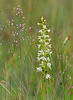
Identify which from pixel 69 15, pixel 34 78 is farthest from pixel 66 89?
pixel 69 15

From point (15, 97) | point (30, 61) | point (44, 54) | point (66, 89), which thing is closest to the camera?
point (44, 54)

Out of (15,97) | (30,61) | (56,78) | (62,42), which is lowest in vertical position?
(15,97)

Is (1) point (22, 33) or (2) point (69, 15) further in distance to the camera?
(2) point (69, 15)

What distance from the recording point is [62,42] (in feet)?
8.21

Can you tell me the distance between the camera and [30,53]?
7.45 ft

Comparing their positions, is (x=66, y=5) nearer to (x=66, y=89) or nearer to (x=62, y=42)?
(x=62, y=42)

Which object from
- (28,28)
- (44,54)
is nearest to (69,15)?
(28,28)

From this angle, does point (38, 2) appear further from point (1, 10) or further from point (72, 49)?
point (72, 49)

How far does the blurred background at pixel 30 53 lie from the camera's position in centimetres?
180

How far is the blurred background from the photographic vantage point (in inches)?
71.0

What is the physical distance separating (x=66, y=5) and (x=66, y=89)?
131 centimetres

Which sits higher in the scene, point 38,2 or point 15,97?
point 38,2

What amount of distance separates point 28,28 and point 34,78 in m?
0.45

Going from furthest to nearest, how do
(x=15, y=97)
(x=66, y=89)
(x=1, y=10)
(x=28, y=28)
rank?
1. (x=1, y=10)
2. (x=28, y=28)
3. (x=66, y=89)
4. (x=15, y=97)
